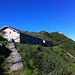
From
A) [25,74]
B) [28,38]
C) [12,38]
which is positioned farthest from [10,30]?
[25,74]

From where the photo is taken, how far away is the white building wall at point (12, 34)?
53.8 m

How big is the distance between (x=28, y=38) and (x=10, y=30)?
6.77m

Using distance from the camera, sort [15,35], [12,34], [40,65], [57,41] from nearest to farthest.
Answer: [40,65], [15,35], [12,34], [57,41]

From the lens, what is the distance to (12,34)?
55.8 meters

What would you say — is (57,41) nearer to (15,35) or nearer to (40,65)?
(15,35)

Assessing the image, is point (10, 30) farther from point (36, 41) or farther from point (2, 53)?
point (2, 53)

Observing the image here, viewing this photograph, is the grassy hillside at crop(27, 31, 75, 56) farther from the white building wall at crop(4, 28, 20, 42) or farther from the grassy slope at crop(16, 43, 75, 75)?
the grassy slope at crop(16, 43, 75, 75)

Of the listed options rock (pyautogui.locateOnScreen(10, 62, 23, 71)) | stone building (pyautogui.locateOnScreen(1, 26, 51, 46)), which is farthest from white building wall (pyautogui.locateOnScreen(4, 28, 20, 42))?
rock (pyautogui.locateOnScreen(10, 62, 23, 71))

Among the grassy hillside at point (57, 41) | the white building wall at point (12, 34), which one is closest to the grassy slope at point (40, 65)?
the white building wall at point (12, 34)

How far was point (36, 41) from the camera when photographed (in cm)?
6588

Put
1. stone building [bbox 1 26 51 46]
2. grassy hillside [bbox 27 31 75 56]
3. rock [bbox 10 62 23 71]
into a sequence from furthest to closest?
grassy hillside [bbox 27 31 75 56] < stone building [bbox 1 26 51 46] < rock [bbox 10 62 23 71]

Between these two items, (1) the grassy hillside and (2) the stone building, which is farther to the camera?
(1) the grassy hillside

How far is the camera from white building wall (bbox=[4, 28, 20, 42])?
53.8 meters

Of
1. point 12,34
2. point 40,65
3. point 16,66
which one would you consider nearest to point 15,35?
point 12,34
